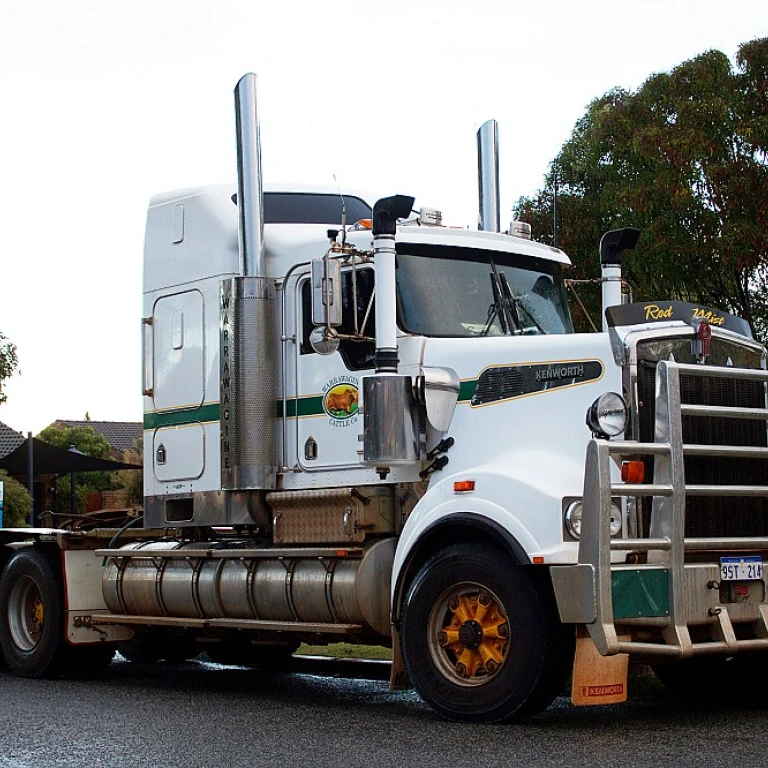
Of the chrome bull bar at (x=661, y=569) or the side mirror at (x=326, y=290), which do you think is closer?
the chrome bull bar at (x=661, y=569)

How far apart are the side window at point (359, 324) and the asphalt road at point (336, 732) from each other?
248 centimetres

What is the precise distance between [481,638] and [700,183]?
12.4 meters

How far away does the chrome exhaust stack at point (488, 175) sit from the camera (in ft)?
41.0

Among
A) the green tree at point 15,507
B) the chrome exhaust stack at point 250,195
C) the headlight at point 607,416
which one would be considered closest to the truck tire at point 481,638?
the headlight at point 607,416

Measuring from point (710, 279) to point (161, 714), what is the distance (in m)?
12.7

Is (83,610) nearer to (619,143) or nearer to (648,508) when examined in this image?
(648,508)

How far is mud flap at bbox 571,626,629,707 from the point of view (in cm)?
832

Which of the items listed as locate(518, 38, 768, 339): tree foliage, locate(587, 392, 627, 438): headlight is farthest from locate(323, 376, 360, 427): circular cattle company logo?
locate(518, 38, 768, 339): tree foliage

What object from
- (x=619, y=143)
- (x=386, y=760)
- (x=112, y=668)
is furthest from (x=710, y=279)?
(x=386, y=760)

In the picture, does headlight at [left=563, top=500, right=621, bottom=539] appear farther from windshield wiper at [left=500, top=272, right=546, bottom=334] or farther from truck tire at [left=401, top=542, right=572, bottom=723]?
windshield wiper at [left=500, top=272, right=546, bottom=334]

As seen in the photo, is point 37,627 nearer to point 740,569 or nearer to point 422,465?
point 422,465

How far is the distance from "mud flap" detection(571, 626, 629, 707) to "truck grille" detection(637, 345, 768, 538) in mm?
989

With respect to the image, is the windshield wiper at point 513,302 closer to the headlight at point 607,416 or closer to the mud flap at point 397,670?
the headlight at point 607,416

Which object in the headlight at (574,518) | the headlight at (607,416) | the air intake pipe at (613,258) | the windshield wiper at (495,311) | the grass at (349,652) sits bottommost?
the grass at (349,652)
